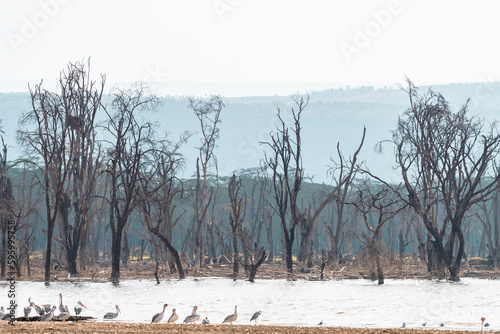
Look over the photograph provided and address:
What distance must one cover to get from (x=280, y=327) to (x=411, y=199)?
14.2 meters

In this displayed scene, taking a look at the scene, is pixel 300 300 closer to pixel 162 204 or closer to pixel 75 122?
pixel 162 204

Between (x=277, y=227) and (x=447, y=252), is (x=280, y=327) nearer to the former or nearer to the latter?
(x=447, y=252)

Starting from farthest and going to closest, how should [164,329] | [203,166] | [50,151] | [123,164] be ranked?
[203,166], [50,151], [123,164], [164,329]

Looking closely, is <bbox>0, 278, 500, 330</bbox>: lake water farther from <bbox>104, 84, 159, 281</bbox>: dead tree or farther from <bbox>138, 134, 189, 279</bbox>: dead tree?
<bbox>104, 84, 159, 281</bbox>: dead tree

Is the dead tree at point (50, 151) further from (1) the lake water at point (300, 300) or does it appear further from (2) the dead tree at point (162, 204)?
(2) the dead tree at point (162, 204)

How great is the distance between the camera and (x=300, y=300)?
18.8 metres

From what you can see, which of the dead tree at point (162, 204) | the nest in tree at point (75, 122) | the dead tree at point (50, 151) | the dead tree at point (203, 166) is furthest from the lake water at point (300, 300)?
the dead tree at point (203, 166)

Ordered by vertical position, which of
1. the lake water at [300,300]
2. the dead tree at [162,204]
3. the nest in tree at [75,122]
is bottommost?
the lake water at [300,300]

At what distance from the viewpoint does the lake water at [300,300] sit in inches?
584

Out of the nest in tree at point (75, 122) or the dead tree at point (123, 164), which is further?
the nest in tree at point (75, 122)

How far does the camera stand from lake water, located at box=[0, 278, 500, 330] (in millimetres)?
14829

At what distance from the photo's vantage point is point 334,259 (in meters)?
28.3

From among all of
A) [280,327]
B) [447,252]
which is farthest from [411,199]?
[280,327]

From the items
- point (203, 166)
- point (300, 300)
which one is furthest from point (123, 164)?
point (203, 166)
